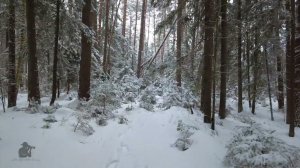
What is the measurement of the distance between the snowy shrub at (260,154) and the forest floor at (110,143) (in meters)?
0.43

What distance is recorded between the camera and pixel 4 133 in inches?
268

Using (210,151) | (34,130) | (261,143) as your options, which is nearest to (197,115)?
(210,151)

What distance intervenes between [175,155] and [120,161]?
1.34 m

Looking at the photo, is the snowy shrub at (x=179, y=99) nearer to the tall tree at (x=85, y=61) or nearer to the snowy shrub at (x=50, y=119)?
the tall tree at (x=85, y=61)

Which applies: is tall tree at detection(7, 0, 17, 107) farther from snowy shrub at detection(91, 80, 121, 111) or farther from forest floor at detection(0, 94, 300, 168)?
snowy shrub at detection(91, 80, 121, 111)

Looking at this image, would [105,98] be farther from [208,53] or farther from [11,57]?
[11,57]

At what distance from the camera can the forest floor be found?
19.7 ft

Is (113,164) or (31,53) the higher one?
(31,53)

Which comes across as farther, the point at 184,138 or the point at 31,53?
the point at 31,53

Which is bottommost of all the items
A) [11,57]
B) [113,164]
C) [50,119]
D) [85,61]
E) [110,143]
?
[113,164]

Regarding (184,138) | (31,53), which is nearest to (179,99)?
(184,138)

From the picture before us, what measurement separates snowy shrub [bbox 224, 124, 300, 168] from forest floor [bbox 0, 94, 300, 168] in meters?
0.43

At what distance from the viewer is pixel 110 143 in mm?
7148

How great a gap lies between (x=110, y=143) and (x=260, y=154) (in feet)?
11.7
